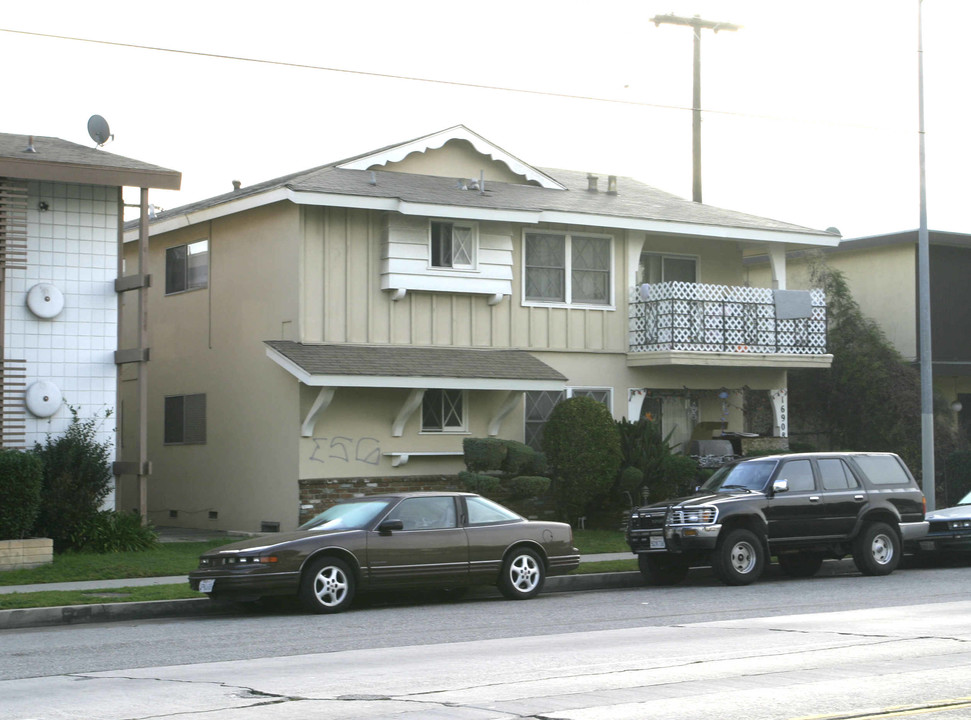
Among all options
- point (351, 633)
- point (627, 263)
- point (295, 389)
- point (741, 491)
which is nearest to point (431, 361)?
point (295, 389)

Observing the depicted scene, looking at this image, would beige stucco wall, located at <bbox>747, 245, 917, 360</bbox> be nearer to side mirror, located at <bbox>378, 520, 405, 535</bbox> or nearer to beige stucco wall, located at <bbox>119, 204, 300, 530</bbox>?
beige stucco wall, located at <bbox>119, 204, 300, 530</bbox>

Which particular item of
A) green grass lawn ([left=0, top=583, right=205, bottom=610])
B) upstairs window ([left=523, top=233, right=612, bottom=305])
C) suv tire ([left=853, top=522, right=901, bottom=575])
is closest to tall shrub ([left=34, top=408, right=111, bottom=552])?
green grass lawn ([left=0, top=583, right=205, bottom=610])

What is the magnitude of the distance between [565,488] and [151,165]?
909 cm

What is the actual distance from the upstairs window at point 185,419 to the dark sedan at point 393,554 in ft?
33.1

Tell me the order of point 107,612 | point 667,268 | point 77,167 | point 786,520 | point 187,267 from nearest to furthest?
point 107,612
point 786,520
point 77,167
point 187,267
point 667,268

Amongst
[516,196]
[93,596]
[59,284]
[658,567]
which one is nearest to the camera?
[93,596]

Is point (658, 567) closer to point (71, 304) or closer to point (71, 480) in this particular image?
point (71, 480)

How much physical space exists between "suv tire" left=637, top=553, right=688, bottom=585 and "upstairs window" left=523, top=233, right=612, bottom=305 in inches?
318

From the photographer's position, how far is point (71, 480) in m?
19.6

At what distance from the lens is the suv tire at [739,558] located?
17.0 m

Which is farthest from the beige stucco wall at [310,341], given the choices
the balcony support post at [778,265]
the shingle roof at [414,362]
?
the balcony support post at [778,265]

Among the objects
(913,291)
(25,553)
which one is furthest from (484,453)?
(913,291)

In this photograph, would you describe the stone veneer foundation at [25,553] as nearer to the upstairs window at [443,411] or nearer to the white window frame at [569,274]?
the upstairs window at [443,411]

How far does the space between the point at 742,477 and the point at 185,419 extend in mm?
12391
